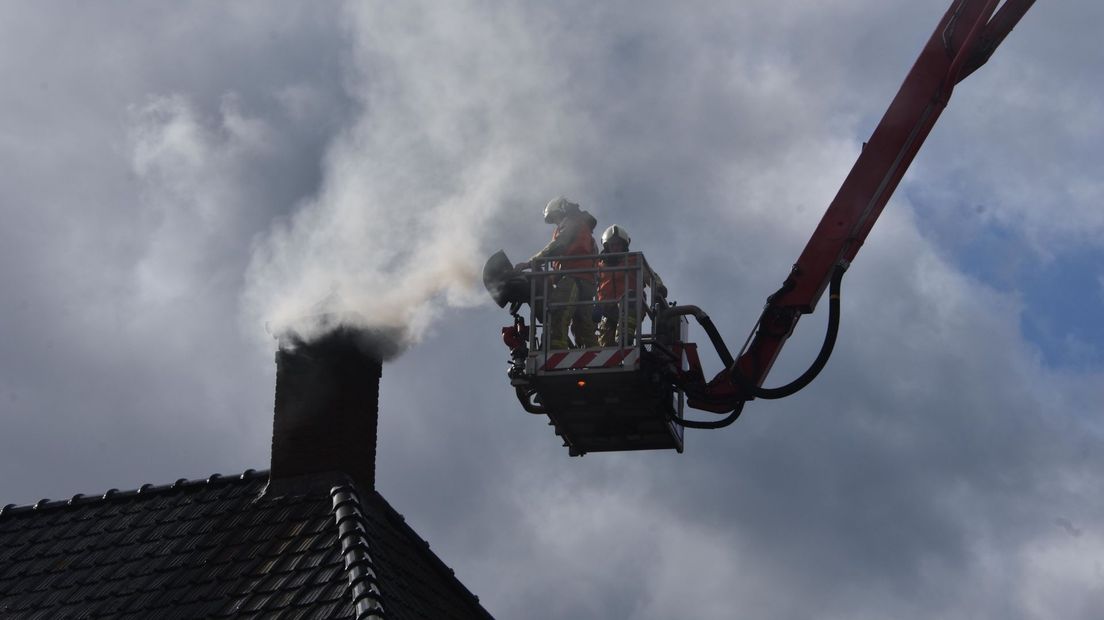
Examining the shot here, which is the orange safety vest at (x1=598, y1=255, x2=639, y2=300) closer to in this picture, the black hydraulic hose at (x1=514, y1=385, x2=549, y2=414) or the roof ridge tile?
the black hydraulic hose at (x1=514, y1=385, x2=549, y2=414)

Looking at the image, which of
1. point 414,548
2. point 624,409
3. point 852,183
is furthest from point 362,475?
point 852,183

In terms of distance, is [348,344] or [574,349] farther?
[348,344]

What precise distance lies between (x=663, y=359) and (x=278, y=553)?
3814mm

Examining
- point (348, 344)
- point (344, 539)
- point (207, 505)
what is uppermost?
point (348, 344)

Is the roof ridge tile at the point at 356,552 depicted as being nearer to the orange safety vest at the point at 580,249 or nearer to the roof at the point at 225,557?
the roof at the point at 225,557

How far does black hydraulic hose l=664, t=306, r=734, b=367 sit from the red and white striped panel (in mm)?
975

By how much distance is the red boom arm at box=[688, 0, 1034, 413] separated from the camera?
1862 cm

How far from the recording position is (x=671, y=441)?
18359 mm

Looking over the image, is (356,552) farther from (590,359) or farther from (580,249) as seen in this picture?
(580,249)

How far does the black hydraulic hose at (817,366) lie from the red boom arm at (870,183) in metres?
0.14

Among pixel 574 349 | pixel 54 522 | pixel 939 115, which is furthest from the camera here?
pixel 54 522

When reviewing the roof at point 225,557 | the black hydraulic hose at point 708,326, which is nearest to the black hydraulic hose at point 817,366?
the black hydraulic hose at point 708,326

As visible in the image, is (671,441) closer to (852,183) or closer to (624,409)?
(624,409)

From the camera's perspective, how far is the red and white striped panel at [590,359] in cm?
1730
